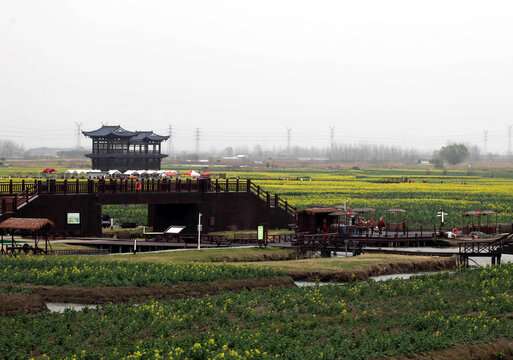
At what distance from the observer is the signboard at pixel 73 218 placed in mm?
63375

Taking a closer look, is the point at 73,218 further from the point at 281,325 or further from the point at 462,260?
the point at 281,325

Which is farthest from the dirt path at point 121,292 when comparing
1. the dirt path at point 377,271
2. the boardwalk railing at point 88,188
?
the boardwalk railing at point 88,188

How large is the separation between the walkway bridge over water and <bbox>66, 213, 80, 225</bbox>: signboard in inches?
10.1

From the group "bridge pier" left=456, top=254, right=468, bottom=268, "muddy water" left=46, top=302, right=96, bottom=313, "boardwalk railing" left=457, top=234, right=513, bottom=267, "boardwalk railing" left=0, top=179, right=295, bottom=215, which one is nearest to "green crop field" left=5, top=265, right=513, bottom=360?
"muddy water" left=46, top=302, right=96, bottom=313

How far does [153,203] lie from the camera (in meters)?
67.9

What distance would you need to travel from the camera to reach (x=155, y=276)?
41.4 m

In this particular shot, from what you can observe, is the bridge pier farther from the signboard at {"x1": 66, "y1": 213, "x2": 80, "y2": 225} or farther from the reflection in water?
the signboard at {"x1": 66, "y1": 213, "x2": 80, "y2": 225}

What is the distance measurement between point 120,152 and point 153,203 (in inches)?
3344

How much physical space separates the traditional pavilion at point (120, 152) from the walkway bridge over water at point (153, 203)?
74.7 meters

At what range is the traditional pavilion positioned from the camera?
5856 inches

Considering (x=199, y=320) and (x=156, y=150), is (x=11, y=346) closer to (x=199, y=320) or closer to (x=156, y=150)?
(x=199, y=320)

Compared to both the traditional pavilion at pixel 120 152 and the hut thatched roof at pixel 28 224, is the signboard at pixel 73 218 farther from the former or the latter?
the traditional pavilion at pixel 120 152

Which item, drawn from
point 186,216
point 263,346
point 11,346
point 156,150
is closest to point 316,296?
point 263,346

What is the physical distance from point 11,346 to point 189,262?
20872mm
